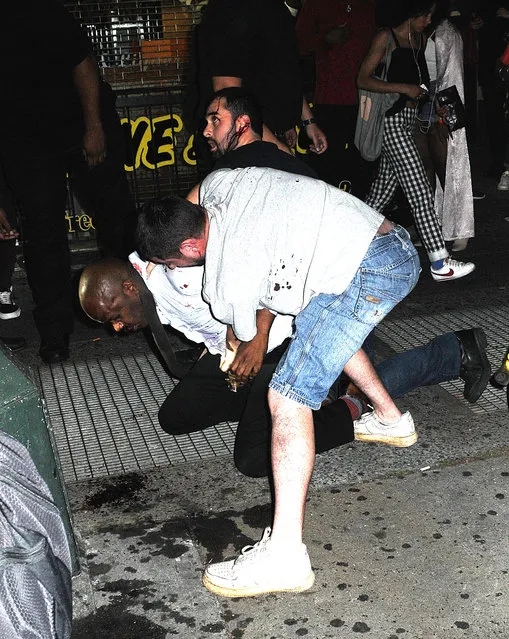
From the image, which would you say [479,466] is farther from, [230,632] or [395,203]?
[395,203]

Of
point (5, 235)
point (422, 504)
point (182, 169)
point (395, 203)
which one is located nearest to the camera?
point (422, 504)

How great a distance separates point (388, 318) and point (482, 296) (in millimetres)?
750

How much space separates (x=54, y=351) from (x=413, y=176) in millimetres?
2771

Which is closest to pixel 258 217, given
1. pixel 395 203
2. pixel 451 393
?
pixel 451 393

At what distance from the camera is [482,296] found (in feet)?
19.6

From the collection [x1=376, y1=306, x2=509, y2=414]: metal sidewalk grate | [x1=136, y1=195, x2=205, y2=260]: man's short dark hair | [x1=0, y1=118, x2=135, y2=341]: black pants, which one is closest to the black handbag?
[x1=376, y1=306, x2=509, y2=414]: metal sidewalk grate

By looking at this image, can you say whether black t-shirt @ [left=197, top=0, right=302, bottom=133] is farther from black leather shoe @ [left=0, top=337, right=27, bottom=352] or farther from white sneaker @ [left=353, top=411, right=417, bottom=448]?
white sneaker @ [left=353, top=411, right=417, bottom=448]

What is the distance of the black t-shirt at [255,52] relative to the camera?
480cm

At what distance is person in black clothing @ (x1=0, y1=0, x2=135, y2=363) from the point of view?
490 centimetres

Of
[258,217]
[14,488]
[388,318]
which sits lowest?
[388,318]

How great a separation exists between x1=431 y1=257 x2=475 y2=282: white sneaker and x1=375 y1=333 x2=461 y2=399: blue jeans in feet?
7.02

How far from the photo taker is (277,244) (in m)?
2.94

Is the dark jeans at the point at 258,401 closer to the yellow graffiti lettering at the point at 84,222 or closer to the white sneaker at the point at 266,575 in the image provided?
the white sneaker at the point at 266,575

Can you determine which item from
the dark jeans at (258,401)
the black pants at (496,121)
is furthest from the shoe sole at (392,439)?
the black pants at (496,121)
